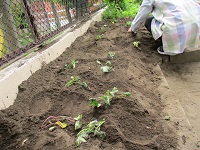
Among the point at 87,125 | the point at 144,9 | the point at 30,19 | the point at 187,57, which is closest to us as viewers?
the point at 87,125

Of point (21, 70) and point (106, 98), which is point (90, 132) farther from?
point (21, 70)

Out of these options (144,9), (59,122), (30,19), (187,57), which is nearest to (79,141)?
(59,122)

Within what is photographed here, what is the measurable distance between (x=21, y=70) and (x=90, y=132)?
4.04 ft

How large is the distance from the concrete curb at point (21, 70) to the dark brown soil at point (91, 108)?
64mm

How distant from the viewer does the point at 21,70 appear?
241 centimetres

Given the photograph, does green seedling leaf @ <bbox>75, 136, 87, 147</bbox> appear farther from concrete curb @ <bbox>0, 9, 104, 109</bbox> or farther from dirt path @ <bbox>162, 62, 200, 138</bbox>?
dirt path @ <bbox>162, 62, 200, 138</bbox>

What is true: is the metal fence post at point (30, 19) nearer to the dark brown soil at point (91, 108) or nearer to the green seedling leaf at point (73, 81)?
the dark brown soil at point (91, 108)

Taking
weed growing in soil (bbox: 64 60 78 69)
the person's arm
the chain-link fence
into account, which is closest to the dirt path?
the person's arm

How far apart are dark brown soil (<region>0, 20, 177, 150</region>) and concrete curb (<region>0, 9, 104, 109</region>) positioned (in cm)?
6

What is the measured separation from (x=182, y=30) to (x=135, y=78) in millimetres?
1172

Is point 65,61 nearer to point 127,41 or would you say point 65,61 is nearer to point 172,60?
point 127,41

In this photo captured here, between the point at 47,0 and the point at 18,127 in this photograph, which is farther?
the point at 47,0

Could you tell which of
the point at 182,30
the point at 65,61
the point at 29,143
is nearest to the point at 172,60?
the point at 182,30

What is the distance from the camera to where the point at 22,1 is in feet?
9.57
